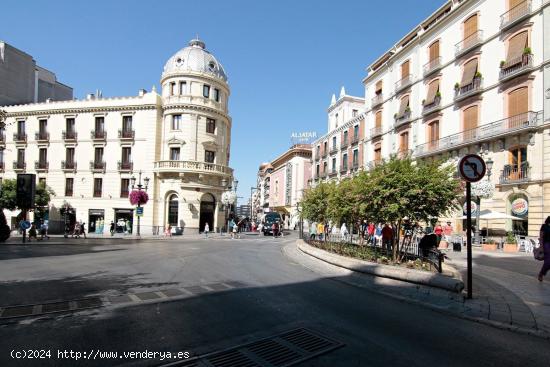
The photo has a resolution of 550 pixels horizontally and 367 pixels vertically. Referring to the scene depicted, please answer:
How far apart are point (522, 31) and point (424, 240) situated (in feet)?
64.9

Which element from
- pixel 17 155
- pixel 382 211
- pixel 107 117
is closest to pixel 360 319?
pixel 382 211

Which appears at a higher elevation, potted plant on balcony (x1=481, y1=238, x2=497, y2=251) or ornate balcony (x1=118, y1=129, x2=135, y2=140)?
ornate balcony (x1=118, y1=129, x2=135, y2=140)

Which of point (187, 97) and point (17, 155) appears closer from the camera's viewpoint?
point (187, 97)

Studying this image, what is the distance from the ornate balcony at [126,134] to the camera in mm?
35750

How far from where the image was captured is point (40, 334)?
4879 millimetres

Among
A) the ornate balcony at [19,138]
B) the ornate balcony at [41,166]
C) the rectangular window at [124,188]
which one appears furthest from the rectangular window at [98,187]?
the ornate balcony at [19,138]

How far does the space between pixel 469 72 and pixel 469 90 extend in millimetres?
1503

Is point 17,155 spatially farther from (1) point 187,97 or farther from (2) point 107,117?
(1) point 187,97

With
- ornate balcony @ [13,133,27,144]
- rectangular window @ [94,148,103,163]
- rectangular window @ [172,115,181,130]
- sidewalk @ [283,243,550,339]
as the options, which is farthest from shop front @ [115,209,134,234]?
sidewalk @ [283,243,550,339]

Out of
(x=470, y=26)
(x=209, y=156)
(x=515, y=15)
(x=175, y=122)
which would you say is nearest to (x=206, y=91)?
(x=175, y=122)

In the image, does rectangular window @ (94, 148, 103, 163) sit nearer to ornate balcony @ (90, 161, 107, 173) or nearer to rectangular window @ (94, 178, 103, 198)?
ornate balcony @ (90, 161, 107, 173)

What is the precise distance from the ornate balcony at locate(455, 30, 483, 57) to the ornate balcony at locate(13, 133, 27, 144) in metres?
→ 43.6

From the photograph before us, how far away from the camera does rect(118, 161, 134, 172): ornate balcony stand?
117 feet

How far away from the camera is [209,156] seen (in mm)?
36594
